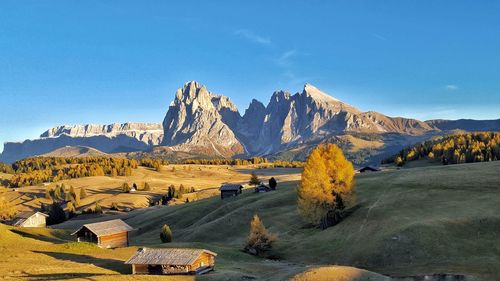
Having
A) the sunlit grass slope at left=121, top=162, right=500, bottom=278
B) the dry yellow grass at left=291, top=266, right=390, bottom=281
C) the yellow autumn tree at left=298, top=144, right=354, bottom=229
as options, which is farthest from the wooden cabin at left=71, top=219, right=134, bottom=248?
the dry yellow grass at left=291, top=266, right=390, bottom=281

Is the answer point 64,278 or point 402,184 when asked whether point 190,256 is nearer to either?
point 64,278

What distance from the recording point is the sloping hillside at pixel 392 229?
2114 inches

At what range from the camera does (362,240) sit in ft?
207

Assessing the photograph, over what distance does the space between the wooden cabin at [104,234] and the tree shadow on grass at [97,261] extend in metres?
13.3

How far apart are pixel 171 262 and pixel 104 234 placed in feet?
96.5

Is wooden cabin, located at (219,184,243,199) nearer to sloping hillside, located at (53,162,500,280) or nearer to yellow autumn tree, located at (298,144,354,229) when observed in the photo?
sloping hillside, located at (53,162,500,280)

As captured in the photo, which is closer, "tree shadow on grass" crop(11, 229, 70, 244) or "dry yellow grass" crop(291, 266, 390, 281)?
"dry yellow grass" crop(291, 266, 390, 281)

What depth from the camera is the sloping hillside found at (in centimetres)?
5369

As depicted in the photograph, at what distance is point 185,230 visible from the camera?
94.6m

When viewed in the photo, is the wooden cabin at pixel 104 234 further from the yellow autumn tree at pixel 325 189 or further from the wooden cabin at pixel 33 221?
the wooden cabin at pixel 33 221

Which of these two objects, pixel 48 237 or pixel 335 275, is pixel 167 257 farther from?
pixel 48 237

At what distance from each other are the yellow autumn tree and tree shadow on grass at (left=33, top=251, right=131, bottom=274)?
33725 mm

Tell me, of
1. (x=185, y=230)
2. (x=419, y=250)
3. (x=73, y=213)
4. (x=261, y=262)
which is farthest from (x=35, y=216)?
(x=419, y=250)

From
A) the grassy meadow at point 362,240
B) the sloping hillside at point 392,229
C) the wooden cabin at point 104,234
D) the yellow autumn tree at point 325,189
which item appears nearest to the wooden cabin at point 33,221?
the grassy meadow at point 362,240
